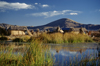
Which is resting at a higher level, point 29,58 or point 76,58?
point 29,58

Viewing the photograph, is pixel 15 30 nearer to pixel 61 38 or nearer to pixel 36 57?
pixel 61 38

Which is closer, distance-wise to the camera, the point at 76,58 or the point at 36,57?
the point at 36,57

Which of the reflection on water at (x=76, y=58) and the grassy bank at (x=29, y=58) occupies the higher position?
the grassy bank at (x=29, y=58)

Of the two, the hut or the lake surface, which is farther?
the hut

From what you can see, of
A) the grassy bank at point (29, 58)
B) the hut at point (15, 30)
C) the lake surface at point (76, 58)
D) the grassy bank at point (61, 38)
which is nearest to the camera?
the grassy bank at point (29, 58)

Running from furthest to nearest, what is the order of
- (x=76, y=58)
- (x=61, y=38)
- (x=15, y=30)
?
(x=15, y=30)
(x=61, y=38)
(x=76, y=58)

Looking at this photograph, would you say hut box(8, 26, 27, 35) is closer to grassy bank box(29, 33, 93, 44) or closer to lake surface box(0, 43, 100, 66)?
grassy bank box(29, 33, 93, 44)

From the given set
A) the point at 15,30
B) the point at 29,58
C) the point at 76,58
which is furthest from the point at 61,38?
the point at 15,30

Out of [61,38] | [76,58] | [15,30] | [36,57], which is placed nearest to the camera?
[36,57]

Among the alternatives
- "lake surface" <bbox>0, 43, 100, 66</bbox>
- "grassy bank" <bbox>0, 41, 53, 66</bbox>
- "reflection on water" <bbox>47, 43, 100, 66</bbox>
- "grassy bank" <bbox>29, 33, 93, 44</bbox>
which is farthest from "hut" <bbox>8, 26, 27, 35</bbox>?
"grassy bank" <bbox>0, 41, 53, 66</bbox>

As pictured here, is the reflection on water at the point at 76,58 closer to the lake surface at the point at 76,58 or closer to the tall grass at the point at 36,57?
the lake surface at the point at 76,58

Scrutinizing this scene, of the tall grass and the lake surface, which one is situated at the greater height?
the tall grass

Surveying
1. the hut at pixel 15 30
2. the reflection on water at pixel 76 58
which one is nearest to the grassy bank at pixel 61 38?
the reflection on water at pixel 76 58

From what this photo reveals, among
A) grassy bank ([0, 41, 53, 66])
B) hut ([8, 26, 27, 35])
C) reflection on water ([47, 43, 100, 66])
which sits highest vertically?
hut ([8, 26, 27, 35])
